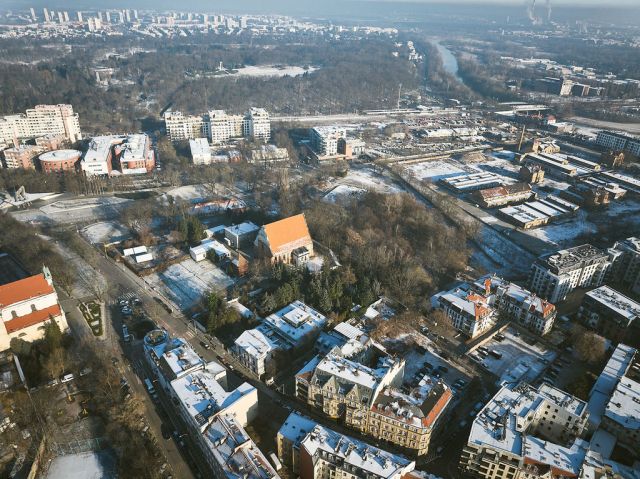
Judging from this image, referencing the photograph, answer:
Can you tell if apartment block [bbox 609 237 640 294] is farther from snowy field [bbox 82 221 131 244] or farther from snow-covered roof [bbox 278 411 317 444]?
snowy field [bbox 82 221 131 244]

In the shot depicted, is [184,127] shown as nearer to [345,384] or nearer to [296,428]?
[345,384]

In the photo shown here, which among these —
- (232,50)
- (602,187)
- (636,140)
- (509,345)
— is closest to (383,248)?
(509,345)

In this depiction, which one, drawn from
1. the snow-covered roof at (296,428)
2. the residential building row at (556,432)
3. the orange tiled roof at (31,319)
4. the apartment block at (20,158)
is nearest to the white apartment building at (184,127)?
the apartment block at (20,158)

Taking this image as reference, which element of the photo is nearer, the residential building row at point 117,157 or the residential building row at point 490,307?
the residential building row at point 490,307

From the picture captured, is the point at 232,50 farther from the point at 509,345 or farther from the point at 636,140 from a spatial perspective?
the point at 509,345

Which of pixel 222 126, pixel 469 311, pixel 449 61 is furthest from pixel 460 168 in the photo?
pixel 449 61

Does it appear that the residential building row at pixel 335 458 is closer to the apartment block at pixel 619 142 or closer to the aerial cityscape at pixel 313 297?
the aerial cityscape at pixel 313 297
